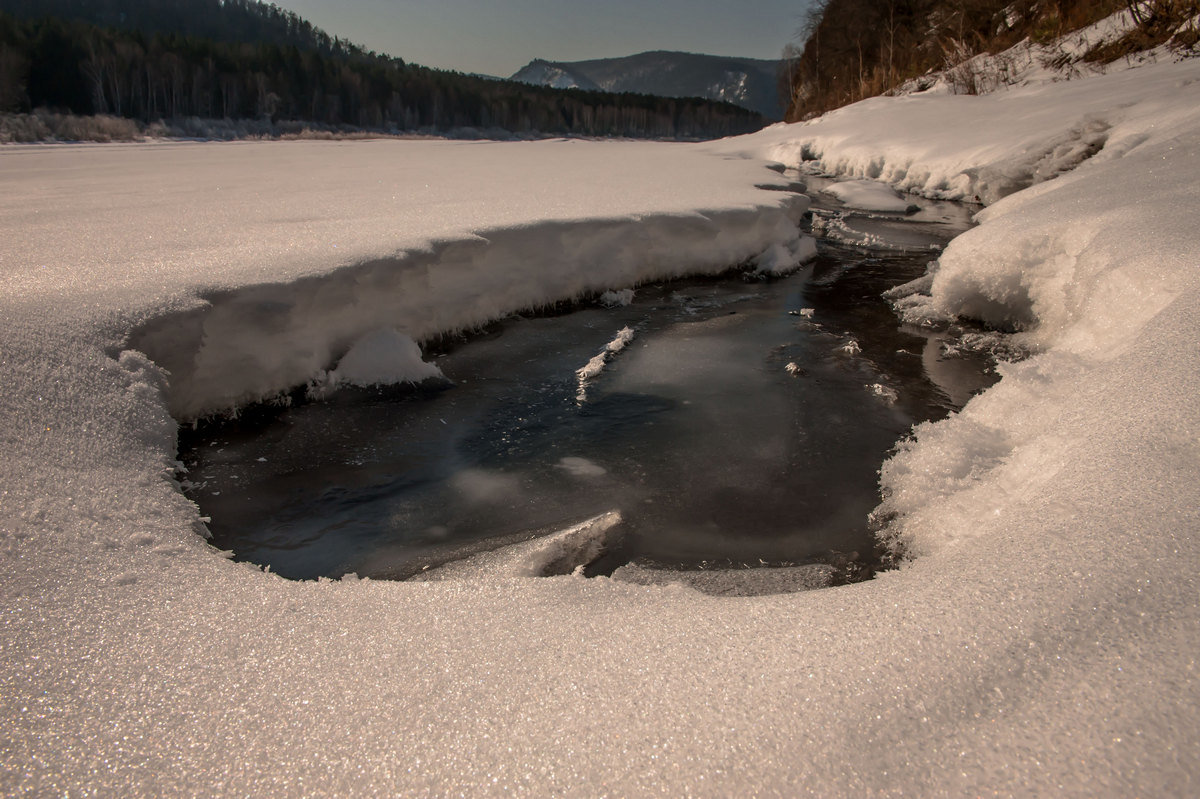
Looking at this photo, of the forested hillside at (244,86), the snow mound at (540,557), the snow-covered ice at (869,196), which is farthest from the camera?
the forested hillside at (244,86)

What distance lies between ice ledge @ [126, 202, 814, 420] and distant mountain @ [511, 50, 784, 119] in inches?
6357

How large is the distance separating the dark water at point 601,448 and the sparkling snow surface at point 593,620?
8.8 inches

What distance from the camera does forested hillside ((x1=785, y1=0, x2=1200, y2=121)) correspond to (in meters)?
7.75

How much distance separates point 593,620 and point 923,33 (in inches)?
822

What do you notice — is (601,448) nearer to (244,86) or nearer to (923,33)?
(923,33)

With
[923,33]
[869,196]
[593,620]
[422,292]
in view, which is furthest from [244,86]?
[593,620]

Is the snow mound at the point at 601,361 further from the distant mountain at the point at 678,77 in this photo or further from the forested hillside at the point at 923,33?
the distant mountain at the point at 678,77

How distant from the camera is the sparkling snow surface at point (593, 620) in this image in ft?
2.56

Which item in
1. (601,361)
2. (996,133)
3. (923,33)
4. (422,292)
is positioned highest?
(923,33)

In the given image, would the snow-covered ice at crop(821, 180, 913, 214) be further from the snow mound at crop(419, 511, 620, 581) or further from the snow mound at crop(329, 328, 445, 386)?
the snow mound at crop(419, 511, 620, 581)

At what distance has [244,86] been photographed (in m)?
35.6

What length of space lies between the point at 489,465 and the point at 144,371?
1.15 metres

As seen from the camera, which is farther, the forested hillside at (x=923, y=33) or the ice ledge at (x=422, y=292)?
the forested hillside at (x=923, y=33)

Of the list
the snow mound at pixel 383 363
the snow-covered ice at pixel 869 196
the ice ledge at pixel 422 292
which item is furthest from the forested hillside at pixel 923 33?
the snow mound at pixel 383 363
